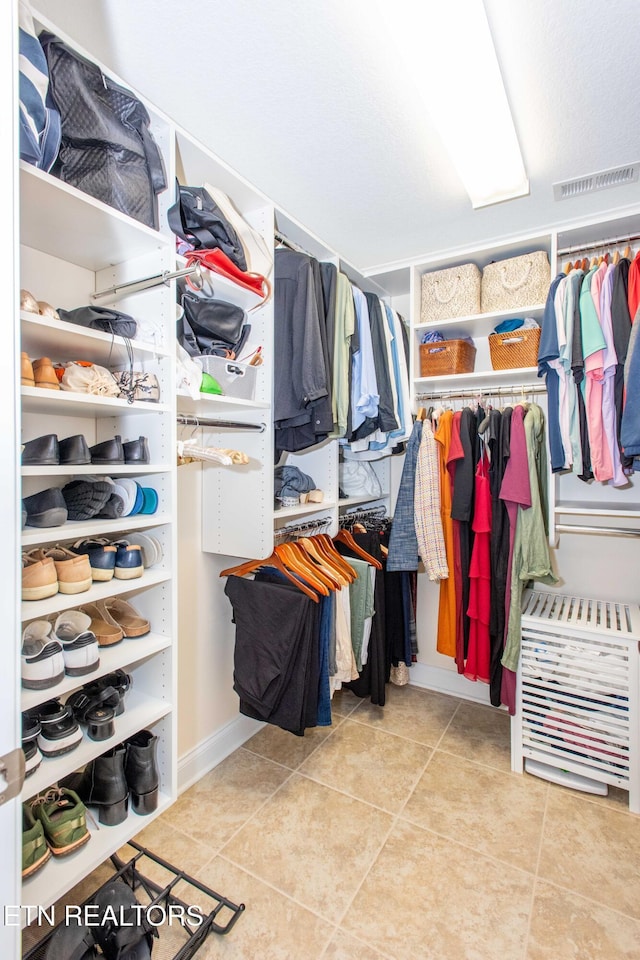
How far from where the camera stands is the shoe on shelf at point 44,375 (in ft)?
3.62

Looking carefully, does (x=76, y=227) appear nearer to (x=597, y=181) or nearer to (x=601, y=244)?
(x=597, y=181)

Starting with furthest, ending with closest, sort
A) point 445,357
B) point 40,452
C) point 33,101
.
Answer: point 445,357
point 40,452
point 33,101

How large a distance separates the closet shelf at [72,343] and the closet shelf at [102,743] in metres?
0.99

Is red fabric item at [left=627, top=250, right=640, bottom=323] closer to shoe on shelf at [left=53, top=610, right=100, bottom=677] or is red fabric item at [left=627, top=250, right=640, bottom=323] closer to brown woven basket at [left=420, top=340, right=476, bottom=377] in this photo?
brown woven basket at [left=420, top=340, right=476, bottom=377]

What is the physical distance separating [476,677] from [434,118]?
2254 mm

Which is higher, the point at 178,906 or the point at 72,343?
the point at 72,343

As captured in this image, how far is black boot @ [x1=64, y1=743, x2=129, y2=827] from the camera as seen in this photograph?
128 centimetres

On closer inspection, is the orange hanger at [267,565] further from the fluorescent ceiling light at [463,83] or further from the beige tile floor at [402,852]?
the fluorescent ceiling light at [463,83]

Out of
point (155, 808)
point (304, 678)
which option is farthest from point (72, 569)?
point (304, 678)

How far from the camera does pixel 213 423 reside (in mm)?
1593

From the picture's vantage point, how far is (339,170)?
1.81 meters

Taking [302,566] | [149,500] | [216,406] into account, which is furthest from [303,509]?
[149,500]

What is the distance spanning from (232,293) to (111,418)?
62 cm

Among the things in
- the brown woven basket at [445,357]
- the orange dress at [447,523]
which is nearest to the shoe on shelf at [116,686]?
the orange dress at [447,523]
